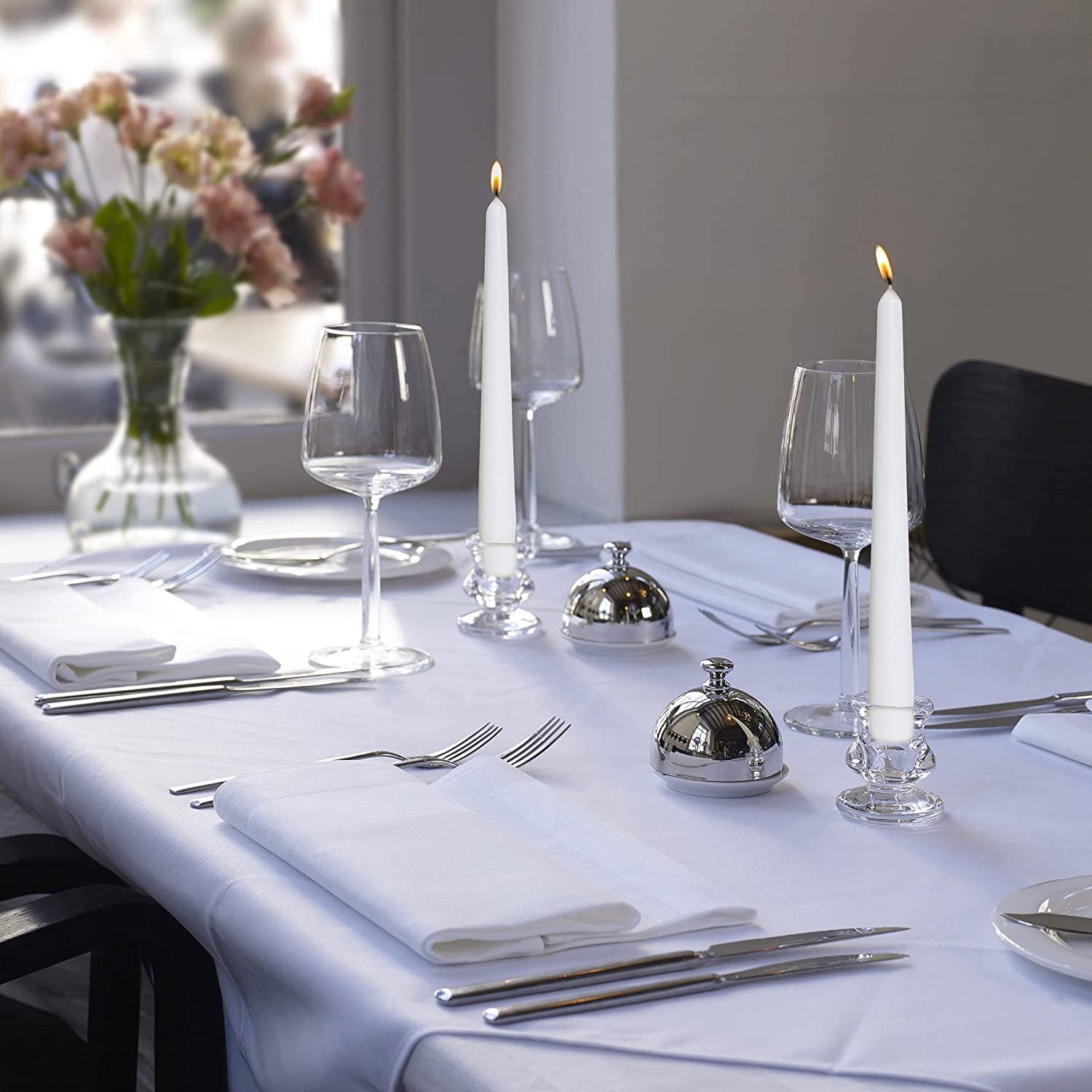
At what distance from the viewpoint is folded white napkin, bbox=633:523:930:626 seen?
1.27 meters

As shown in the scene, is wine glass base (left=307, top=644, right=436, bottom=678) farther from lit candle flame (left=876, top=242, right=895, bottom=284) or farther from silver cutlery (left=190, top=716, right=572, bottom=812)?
lit candle flame (left=876, top=242, right=895, bottom=284)

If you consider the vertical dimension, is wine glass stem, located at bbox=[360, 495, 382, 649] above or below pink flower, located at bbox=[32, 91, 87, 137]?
below

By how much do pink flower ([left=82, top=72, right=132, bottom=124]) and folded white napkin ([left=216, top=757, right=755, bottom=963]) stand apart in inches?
50.9

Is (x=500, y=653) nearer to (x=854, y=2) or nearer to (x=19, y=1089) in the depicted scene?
(x=19, y=1089)

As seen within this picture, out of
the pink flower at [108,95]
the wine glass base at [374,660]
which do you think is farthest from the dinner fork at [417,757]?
the pink flower at [108,95]

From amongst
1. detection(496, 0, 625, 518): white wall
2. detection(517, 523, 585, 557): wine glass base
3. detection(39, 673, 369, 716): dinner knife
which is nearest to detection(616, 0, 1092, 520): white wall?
detection(496, 0, 625, 518): white wall

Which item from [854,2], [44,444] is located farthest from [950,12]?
[44,444]

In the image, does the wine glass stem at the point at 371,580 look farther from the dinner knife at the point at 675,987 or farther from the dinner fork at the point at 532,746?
the dinner knife at the point at 675,987

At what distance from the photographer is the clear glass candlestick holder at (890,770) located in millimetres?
824

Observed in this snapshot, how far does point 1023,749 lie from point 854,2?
5.48ft

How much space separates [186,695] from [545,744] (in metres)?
0.25

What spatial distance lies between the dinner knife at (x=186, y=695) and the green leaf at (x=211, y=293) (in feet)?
3.03

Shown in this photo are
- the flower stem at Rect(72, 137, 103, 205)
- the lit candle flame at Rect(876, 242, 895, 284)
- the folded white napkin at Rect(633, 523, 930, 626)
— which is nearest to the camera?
the lit candle flame at Rect(876, 242, 895, 284)

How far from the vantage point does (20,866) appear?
1.05 m
